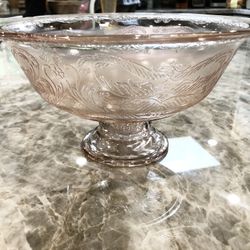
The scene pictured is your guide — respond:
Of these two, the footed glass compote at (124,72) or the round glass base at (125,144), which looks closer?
the footed glass compote at (124,72)

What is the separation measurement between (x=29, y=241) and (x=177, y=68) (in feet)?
0.77

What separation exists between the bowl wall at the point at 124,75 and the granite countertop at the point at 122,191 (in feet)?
0.28

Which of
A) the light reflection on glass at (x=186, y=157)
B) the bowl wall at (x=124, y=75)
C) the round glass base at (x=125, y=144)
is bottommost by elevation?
the light reflection on glass at (x=186, y=157)

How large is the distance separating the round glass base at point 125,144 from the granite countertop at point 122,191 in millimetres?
17

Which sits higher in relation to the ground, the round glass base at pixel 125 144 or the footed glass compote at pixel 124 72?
the footed glass compote at pixel 124 72

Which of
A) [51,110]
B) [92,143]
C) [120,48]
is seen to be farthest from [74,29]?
[120,48]

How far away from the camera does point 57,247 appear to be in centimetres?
33

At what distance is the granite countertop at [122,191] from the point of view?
34cm

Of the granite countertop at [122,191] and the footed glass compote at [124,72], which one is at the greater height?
the footed glass compote at [124,72]

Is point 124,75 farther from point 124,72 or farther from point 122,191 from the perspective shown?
point 122,191

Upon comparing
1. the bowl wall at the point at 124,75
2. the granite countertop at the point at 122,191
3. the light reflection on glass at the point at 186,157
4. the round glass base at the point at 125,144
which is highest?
the bowl wall at the point at 124,75

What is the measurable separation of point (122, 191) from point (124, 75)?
139 millimetres

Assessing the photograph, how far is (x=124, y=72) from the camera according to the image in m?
0.38

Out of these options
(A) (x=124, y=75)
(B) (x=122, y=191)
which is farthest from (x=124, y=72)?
(B) (x=122, y=191)
